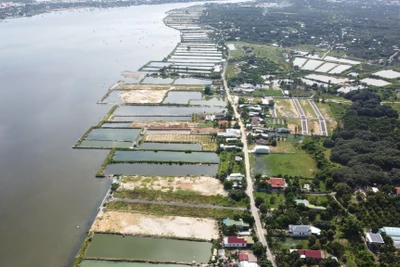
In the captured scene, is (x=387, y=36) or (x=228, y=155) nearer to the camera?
(x=228, y=155)

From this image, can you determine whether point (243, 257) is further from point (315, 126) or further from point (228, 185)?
point (315, 126)

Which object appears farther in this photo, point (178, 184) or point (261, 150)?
point (261, 150)

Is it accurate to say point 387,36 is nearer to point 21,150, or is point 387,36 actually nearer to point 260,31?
point 260,31

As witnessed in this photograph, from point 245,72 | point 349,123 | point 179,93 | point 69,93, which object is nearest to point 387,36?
point 245,72

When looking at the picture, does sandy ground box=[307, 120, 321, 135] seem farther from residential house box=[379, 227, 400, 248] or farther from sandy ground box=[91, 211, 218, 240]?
sandy ground box=[91, 211, 218, 240]

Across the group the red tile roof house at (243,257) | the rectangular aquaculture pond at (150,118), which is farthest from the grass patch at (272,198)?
the rectangular aquaculture pond at (150,118)

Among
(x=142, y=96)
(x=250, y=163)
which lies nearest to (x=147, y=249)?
(x=250, y=163)
